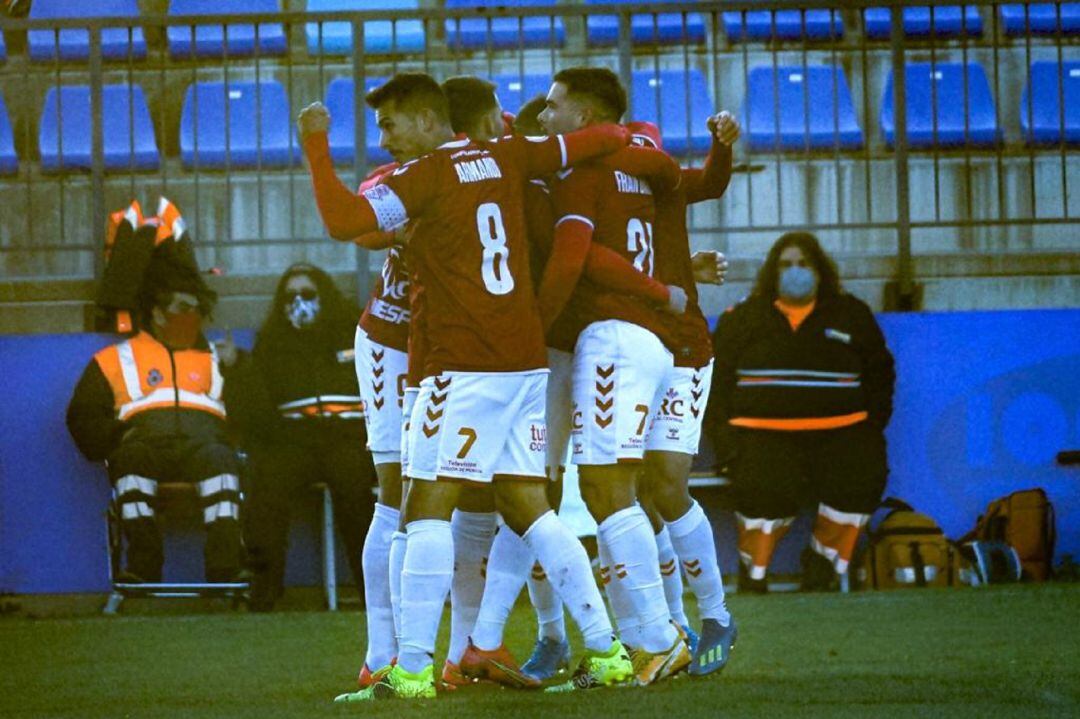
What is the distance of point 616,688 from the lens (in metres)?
4.84

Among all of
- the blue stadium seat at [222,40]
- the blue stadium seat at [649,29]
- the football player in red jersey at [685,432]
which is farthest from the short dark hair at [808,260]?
the football player in red jersey at [685,432]

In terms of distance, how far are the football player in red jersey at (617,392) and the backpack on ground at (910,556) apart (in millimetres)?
3702

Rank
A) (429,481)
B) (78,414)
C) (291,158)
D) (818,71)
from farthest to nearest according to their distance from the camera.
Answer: (818,71) < (291,158) < (78,414) < (429,481)

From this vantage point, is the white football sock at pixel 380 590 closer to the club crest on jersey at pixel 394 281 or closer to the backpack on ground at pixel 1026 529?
the club crest on jersey at pixel 394 281

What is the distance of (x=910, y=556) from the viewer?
862 cm

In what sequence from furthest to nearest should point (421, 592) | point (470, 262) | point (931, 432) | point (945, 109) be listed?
point (945, 109), point (931, 432), point (470, 262), point (421, 592)

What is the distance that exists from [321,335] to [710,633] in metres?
3.72

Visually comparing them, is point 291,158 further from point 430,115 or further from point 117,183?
point 430,115

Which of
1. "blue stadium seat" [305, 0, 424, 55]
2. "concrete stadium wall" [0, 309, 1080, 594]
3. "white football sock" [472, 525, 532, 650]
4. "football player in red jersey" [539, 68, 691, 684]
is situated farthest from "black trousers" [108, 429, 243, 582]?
"football player in red jersey" [539, 68, 691, 684]

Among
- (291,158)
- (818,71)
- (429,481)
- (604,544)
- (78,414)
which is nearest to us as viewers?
(429,481)

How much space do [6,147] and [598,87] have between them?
5695mm

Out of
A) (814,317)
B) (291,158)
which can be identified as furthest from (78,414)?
(814,317)

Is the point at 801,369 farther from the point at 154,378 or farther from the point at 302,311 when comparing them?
the point at 154,378

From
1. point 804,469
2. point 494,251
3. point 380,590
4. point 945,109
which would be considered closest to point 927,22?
point 945,109
